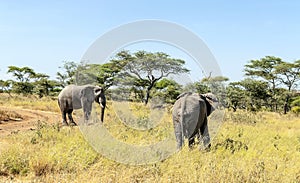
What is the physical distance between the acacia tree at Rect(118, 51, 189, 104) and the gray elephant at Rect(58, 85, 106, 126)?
9.09m

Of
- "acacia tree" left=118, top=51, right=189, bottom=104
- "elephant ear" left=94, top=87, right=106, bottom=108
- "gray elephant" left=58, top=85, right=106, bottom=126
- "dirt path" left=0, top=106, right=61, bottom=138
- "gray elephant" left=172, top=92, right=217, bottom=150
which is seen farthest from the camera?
"acacia tree" left=118, top=51, right=189, bottom=104

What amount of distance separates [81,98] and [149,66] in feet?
36.1

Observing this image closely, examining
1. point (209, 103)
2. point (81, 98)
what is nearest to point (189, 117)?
point (209, 103)

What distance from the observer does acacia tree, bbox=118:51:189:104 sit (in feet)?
72.6

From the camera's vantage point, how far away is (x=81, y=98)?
1195 cm

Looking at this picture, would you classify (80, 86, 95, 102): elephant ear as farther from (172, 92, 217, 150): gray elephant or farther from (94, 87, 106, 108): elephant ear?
(172, 92, 217, 150): gray elephant

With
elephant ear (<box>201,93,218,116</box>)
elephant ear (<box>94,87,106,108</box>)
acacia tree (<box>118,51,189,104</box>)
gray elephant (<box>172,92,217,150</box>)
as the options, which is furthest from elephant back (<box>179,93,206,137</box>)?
acacia tree (<box>118,51,189,104</box>)

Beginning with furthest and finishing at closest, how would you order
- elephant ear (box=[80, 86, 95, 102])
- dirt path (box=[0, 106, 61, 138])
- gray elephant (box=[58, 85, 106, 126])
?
elephant ear (box=[80, 86, 95, 102])
gray elephant (box=[58, 85, 106, 126])
dirt path (box=[0, 106, 61, 138])

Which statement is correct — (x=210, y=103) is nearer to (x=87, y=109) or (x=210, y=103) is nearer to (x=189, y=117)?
(x=189, y=117)

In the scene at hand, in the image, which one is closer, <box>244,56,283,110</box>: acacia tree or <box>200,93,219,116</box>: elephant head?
<box>200,93,219,116</box>: elephant head

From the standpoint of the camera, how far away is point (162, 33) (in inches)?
266

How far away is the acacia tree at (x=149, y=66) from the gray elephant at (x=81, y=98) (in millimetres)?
9093

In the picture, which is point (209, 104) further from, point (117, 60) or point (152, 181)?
point (117, 60)

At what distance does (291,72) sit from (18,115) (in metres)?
28.5
